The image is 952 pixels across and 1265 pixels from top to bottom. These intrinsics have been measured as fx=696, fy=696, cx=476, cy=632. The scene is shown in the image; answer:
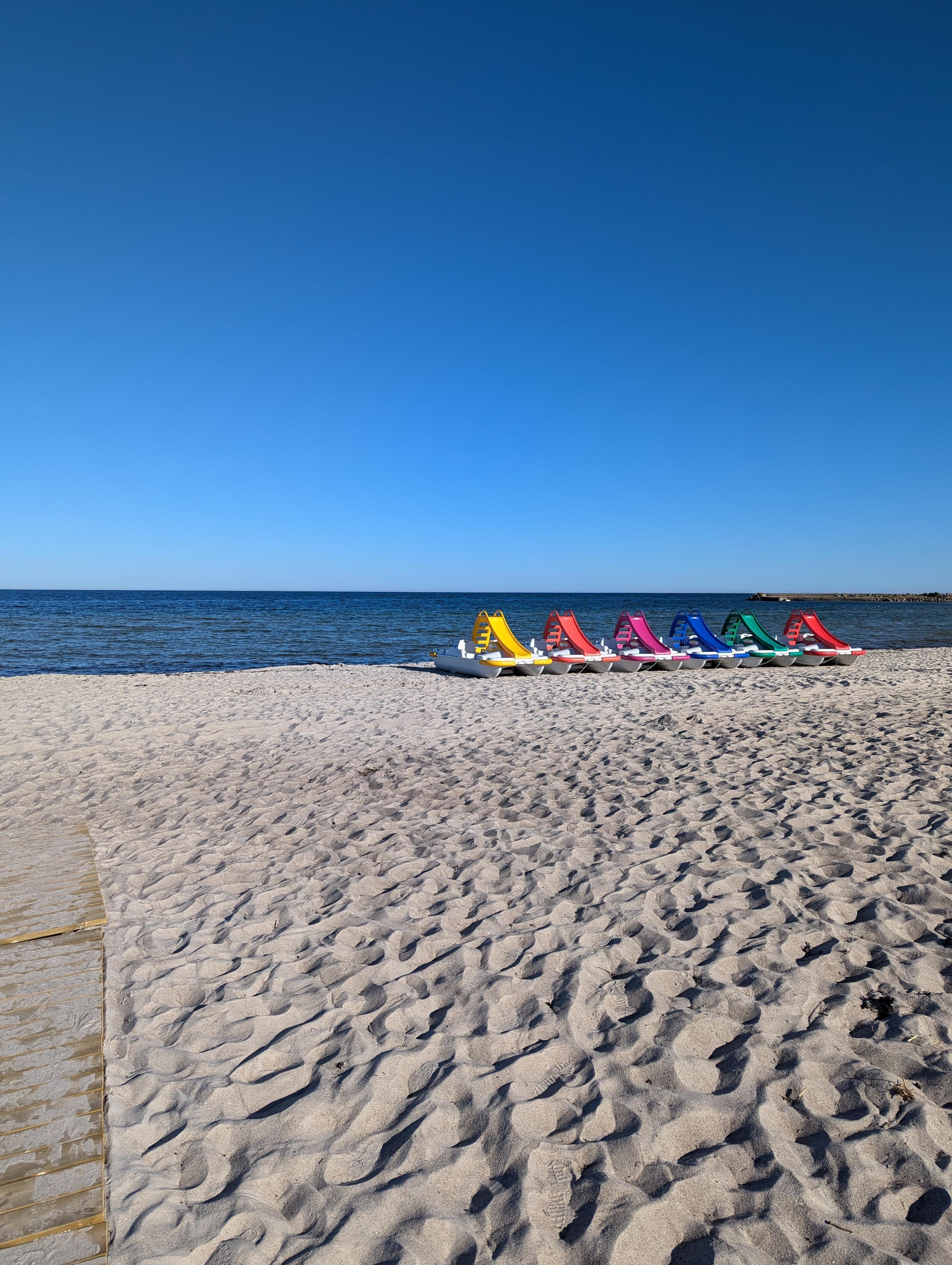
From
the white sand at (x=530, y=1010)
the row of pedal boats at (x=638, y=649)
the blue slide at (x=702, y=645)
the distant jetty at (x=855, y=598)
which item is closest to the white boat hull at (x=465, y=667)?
the row of pedal boats at (x=638, y=649)

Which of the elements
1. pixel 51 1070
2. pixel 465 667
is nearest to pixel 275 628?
pixel 465 667

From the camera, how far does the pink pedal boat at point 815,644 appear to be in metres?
17.7

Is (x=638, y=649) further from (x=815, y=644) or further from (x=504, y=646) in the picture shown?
(x=815, y=644)

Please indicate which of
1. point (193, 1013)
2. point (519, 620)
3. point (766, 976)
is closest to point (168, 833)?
point (193, 1013)

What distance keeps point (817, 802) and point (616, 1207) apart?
423 centimetres

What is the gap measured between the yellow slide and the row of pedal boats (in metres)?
0.02

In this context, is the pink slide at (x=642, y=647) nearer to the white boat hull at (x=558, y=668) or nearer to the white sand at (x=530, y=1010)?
the white boat hull at (x=558, y=668)

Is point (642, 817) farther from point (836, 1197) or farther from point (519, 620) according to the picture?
point (519, 620)

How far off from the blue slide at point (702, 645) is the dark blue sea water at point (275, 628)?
692cm

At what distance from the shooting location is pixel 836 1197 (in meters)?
2.14

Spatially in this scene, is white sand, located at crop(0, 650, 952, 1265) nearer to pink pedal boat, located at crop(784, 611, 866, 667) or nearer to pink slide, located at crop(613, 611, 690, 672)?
pink slide, located at crop(613, 611, 690, 672)

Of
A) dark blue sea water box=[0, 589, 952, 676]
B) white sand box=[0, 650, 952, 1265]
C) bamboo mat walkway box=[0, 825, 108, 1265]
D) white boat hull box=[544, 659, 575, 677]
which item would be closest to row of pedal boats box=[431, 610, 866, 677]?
white boat hull box=[544, 659, 575, 677]

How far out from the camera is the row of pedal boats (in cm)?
1566

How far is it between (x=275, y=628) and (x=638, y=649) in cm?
2316
